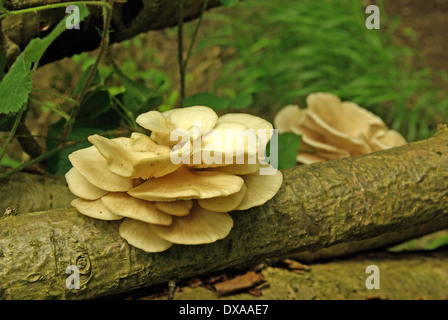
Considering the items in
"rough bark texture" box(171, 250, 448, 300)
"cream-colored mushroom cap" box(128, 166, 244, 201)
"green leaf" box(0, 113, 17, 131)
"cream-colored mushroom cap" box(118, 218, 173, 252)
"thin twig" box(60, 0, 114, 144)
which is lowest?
"rough bark texture" box(171, 250, 448, 300)

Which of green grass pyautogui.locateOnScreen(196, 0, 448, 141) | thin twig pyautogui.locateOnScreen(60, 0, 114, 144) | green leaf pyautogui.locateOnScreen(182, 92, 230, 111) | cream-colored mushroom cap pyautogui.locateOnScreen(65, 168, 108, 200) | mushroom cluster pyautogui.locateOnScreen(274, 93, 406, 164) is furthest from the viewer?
green grass pyautogui.locateOnScreen(196, 0, 448, 141)

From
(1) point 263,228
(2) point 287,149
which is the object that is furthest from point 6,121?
(2) point 287,149

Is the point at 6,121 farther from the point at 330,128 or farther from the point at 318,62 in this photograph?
the point at 318,62

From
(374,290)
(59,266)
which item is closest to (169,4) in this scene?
(59,266)

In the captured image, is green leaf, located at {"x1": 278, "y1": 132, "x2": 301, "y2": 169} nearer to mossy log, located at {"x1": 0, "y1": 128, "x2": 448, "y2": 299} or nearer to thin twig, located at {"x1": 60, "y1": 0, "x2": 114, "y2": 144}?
mossy log, located at {"x1": 0, "y1": 128, "x2": 448, "y2": 299}

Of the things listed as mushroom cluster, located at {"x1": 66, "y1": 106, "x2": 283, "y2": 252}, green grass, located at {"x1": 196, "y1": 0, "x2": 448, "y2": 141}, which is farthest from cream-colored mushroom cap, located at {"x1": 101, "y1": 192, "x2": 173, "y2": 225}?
green grass, located at {"x1": 196, "y1": 0, "x2": 448, "y2": 141}
